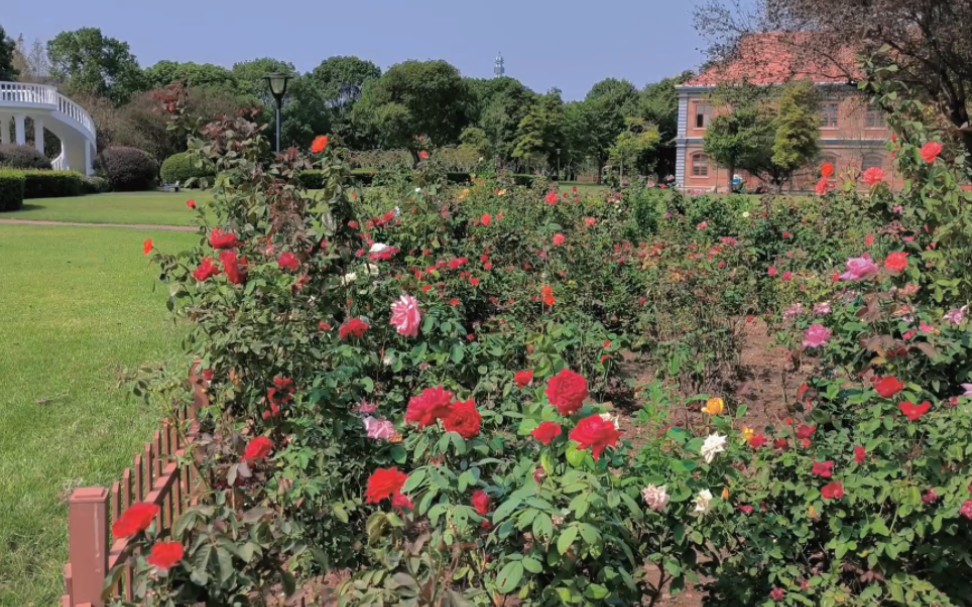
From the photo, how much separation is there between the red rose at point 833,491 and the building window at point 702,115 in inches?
1978

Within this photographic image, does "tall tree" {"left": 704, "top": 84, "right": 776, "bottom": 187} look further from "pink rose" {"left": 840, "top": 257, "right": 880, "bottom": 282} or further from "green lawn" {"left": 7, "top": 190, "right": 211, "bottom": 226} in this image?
"pink rose" {"left": 840, "top": 257, "right": 880, "bottom": 282}

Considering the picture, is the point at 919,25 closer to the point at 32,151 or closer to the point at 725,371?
the point at 725,371

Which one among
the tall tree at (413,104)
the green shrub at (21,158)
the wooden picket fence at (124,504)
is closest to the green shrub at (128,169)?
the green shrub at (21,158)

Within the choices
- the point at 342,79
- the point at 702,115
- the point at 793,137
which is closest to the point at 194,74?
the point at 342,79

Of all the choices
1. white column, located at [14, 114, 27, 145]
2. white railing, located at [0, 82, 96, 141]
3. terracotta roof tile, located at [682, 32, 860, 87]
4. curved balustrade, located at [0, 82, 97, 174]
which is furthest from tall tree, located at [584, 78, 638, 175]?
terracotta roof tile, located at [682, 32, 860, 87]

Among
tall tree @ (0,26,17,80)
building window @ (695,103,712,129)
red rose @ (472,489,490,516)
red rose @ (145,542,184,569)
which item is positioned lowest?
red rose @ (472,489,490,516)

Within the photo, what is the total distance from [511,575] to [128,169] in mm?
35969

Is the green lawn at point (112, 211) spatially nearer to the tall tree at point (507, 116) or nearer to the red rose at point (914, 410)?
the red rose at point (914, 410)

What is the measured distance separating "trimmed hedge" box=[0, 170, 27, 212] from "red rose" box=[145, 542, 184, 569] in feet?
70.9

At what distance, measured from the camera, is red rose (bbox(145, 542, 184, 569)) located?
124 centimetres

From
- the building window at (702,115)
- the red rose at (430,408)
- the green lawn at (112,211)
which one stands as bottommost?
the red rose at (430,408)

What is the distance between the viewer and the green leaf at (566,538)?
1.37m

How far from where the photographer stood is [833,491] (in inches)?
75.6

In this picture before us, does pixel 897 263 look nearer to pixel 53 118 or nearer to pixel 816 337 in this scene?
pixel 816 337
